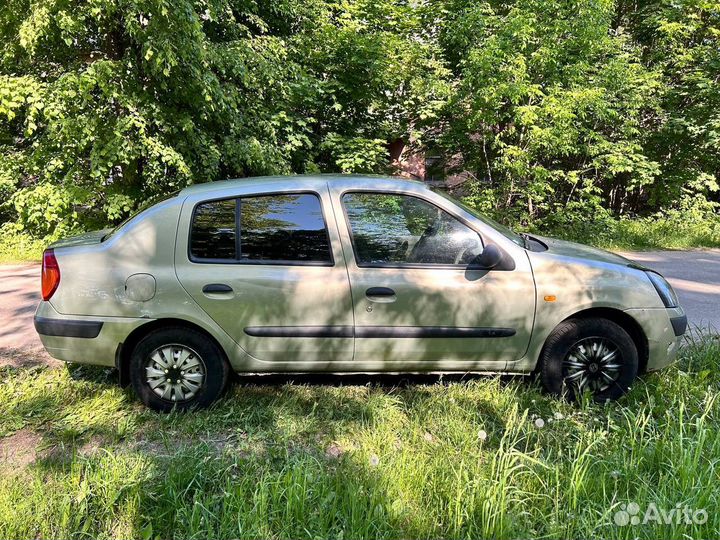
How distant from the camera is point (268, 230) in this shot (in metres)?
3.28

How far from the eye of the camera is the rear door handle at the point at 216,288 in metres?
3.15

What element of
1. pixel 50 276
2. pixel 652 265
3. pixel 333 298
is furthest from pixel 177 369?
pixel 652 265

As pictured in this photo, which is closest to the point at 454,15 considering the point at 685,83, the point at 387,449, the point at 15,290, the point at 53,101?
the point at 685,83

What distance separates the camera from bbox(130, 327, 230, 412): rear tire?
3180 mm

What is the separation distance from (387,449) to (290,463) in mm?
545

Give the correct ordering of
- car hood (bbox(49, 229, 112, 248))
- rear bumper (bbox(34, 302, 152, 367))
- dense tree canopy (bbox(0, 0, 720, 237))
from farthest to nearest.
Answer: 1. dense tree canopy (bbox(0, 0, 720, 237))
2. car hood (bbox(49, 229, 112, 248))
3. rear bumper (bbox(34, 302, 152, 367))

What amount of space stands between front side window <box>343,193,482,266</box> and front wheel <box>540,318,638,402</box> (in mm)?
843

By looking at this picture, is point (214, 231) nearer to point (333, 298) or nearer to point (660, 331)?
point (333, 298)

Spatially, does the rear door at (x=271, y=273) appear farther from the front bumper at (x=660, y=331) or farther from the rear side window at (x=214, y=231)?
the front bumper at (x=660, y=331)

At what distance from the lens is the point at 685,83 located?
11.8 m

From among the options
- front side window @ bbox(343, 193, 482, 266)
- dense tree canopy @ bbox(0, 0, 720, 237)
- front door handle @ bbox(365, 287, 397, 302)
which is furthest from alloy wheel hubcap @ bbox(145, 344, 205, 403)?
dense tree canopy @ bbox(0, 0, 720, 237)

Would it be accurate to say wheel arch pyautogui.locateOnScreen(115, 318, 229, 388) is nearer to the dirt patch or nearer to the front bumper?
the dirt patch

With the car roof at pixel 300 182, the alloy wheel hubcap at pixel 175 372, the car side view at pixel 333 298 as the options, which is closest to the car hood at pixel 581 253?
the car side view at pixel 333 298

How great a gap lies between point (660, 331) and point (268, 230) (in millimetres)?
2726
